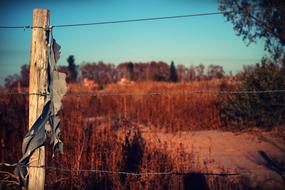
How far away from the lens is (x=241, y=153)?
6387mm

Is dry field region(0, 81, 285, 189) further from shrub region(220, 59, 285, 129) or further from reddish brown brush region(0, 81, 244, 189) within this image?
shrub region(220, 59, 285, 129)

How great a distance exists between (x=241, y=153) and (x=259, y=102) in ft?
9.91

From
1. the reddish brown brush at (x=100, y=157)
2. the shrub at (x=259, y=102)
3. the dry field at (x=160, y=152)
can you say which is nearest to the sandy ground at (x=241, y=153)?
the dry field at (x=160, y=152)

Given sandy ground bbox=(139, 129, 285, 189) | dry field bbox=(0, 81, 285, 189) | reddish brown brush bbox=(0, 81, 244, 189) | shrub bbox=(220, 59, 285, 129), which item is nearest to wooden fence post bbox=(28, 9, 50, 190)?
reddish brown brush bbox=(0, 81, 244, 189)

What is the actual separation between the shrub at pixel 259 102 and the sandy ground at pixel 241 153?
1.91 feet

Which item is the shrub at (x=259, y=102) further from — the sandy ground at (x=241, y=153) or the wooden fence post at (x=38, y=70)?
the wooden fence post at (x=38, y=70)

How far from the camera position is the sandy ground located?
4.57 m

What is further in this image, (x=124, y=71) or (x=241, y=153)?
(x=124, y=71)

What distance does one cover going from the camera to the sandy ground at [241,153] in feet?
15.0

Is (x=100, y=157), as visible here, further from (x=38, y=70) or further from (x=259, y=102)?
(x=259, y=102)

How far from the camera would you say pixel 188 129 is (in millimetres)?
9234

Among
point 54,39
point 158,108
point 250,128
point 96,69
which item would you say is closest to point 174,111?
point 158,108

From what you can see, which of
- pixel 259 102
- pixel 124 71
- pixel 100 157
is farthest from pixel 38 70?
pixel 124 71

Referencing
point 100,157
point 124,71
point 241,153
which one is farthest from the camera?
point 124,71
